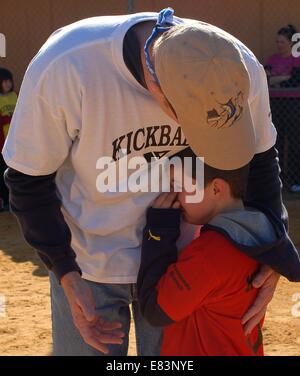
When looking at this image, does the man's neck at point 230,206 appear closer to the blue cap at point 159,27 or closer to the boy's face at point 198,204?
the boy's face at point 198,204

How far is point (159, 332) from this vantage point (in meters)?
2.68

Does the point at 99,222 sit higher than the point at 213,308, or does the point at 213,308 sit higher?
the point at 99,222

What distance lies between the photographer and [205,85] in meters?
2.11

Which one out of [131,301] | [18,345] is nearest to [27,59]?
[18,345]

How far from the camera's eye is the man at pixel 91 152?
7.83ft

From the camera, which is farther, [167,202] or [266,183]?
[266,183]

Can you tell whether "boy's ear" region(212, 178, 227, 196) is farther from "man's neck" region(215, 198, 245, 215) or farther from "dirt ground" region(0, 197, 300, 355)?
"dirt ground" region(0, 197, 300, 355)

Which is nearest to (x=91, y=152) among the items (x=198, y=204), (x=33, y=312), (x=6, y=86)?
(x=198, y=204)

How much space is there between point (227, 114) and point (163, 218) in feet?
1.71

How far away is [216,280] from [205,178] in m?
0.31

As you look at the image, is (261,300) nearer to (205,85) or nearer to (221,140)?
(221,140)

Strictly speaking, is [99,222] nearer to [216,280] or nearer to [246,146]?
[216,280]

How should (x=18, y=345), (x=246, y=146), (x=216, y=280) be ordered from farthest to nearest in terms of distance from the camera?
1. (x=18, y=345)
2. (x=216, y=280)
3. (x=246, y=146)

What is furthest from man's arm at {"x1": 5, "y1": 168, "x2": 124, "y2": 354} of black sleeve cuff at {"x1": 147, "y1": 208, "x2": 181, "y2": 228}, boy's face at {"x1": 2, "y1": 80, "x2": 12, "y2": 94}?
boy's face at {"x1": 2, "y1": 80, "x2": 12, "y2": 94}
